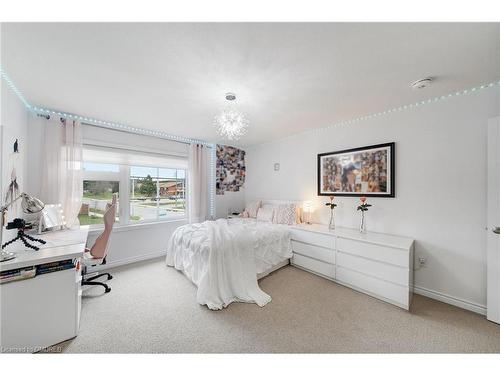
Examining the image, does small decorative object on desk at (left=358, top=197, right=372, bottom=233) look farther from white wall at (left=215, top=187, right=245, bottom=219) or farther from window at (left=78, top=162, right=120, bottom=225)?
window at (left=78, top=162, right=120, bottom=225)

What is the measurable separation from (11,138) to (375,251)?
14.4ft

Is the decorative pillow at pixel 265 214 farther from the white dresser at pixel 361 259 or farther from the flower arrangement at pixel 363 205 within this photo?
the flower arrangement at pixel 363 205

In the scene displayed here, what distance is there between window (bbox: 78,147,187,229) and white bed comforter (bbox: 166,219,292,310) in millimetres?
1103

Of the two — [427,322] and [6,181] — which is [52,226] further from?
[427,322]

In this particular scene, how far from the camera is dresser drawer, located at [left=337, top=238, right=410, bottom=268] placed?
2059mm

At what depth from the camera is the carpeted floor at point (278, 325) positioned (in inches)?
60.4

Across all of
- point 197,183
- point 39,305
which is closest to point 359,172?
point 197,183

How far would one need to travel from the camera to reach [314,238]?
289 centimetres

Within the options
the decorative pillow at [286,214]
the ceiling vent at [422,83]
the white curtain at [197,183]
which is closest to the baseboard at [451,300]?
the decorative pillow at [286,214]

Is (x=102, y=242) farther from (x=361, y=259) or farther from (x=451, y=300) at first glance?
(x=451, y=300)

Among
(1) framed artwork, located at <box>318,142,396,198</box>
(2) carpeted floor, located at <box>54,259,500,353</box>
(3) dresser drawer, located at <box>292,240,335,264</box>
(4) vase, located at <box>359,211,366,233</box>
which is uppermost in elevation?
(1) framed artwork, located at <box>318,142,396,198</box>

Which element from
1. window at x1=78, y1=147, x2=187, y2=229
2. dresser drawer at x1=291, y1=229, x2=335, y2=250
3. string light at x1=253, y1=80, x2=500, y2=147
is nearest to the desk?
window at x1=78, y1=147, x2=187, y2=229

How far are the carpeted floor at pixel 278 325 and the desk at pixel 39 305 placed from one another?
0.61 ft
